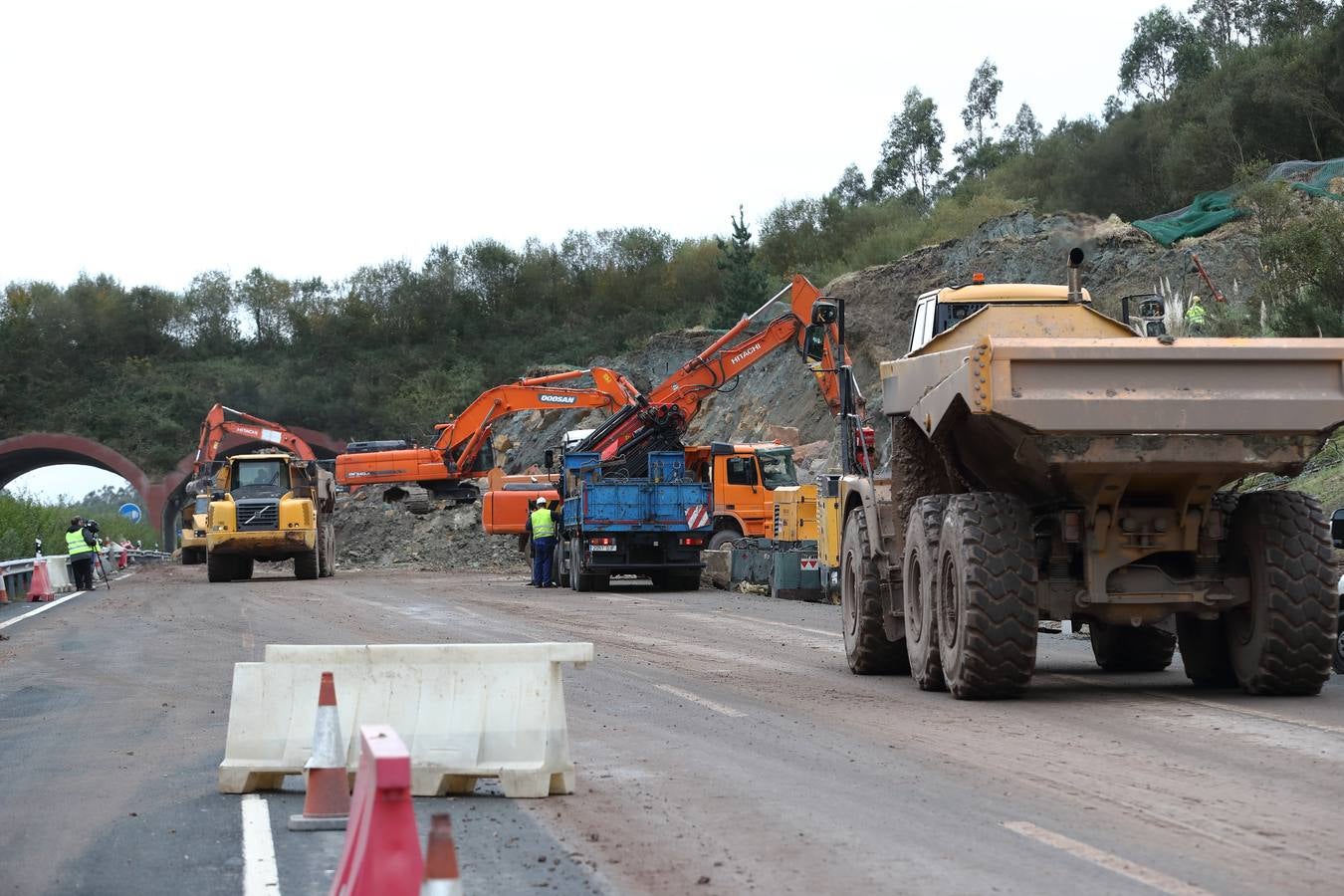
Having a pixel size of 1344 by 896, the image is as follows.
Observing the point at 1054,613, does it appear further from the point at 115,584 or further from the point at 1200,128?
the point at 1200,128

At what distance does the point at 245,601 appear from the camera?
28.5 metres

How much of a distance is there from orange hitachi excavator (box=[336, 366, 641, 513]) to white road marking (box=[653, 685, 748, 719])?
82.1ft

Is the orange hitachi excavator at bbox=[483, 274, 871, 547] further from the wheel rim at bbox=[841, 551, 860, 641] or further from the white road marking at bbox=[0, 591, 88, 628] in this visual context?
the wheel rim at bbox=[841, 551, 860, 641]

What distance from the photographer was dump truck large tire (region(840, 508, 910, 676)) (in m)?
14.1

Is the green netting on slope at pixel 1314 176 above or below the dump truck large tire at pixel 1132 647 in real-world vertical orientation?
above

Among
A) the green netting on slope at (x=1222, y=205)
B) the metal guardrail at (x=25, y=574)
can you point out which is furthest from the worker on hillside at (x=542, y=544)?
the green netting on slope at (x=1222, y=205)

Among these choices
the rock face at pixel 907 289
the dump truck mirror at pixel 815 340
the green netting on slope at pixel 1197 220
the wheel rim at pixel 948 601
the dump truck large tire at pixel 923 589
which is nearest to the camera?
the wheel rim at pixel 948 601

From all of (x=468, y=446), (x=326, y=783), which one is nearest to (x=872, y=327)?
(x=468, y=446)

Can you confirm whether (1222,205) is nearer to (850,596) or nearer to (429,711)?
(850,596)

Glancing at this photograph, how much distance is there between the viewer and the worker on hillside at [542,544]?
3497 cm

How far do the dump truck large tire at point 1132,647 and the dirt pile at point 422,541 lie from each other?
34519mm

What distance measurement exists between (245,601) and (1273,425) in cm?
2127

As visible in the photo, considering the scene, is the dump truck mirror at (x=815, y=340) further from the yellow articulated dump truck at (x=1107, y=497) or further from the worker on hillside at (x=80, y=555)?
the worker on hillside at (x=80, y=555)

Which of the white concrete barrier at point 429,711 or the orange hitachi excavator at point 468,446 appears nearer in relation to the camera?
the white concrete barrier at point 429,711
